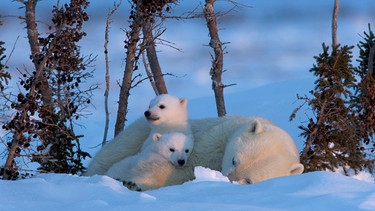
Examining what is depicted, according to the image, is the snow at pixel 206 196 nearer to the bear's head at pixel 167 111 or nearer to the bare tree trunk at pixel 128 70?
the bear's head at pixel 167 111

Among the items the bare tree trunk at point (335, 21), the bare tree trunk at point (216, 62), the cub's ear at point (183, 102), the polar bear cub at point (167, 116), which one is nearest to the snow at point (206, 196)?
the polar bear cub at point (167, 116)

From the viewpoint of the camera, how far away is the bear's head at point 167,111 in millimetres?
8906

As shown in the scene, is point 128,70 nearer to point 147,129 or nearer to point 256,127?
point 147,129

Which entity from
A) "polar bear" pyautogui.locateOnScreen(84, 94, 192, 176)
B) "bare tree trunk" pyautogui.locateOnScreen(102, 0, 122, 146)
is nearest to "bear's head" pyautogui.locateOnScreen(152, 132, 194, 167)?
"polar bear" pyautogui.locateOnScreen(84, 94, 192, 176)

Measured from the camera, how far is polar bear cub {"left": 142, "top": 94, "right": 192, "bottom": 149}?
886 cm

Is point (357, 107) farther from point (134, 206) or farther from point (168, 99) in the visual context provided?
point (134, 206)


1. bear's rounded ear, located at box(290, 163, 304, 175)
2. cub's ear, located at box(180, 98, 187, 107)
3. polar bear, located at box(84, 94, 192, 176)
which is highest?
cub's ear, located at box(180, 98, 187, 107)

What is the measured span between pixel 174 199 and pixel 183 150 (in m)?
3.07

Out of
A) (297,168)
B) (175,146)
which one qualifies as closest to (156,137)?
(175,146)

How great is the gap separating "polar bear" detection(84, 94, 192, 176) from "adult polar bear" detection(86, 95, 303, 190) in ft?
0.79

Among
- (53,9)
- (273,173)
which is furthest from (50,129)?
(273,173)

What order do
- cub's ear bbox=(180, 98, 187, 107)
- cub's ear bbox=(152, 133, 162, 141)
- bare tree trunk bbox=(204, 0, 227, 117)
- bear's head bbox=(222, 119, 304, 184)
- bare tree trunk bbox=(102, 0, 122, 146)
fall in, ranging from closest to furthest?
bear's head bbox=(222, 119, 304, 184) → cub's ear bbox=(152, 133, 162, 141) → cub's ear bbox=(180, 98, 187, 107) → bare tree trunk bbox=(102, 0, 122, 146) → bare tree trunk bbox=(204, 0, 227, 117)

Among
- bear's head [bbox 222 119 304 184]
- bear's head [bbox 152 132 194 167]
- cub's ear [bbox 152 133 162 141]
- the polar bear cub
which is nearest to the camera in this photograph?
bear's head [bbox 222 119 304 184]

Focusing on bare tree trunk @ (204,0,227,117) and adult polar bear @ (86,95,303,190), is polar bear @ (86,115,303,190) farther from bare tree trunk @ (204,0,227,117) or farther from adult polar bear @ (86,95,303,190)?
bare tree trunk @ (204,0,227,117)
